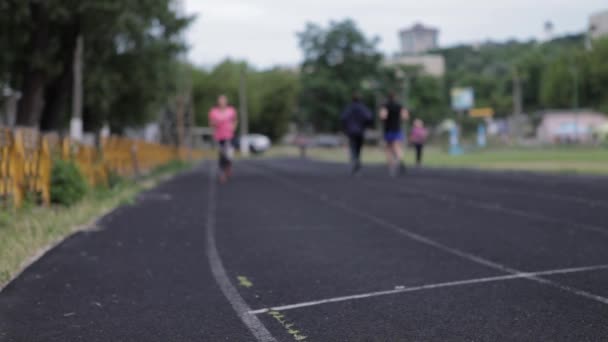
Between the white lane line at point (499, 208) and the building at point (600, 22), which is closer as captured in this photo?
the white lane line at point (499, 208)

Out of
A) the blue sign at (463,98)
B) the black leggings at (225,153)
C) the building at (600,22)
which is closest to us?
the black leggings at (225,153)

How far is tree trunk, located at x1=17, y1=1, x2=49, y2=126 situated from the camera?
2119 cm

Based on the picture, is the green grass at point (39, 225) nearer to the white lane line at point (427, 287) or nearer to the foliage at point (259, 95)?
the white lane line at point (427, 287)

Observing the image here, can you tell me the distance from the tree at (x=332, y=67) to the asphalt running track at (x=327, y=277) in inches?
2867

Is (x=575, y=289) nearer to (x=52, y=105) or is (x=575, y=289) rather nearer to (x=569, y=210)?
(x=569, y=210)

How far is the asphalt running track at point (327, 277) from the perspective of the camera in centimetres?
415

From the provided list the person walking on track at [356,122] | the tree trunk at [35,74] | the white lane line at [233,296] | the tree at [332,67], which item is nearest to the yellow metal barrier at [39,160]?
the white lane line at [233,296]

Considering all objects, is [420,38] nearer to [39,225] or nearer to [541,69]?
[541,69]

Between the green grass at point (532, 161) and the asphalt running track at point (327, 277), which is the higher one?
the asphalt running track at point (327, 277)

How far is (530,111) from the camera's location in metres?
101

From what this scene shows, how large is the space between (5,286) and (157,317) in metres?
1.56

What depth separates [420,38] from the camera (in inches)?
2469

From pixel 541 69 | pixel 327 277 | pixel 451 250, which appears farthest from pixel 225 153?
pixel 541 69

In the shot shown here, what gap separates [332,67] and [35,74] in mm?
64798
